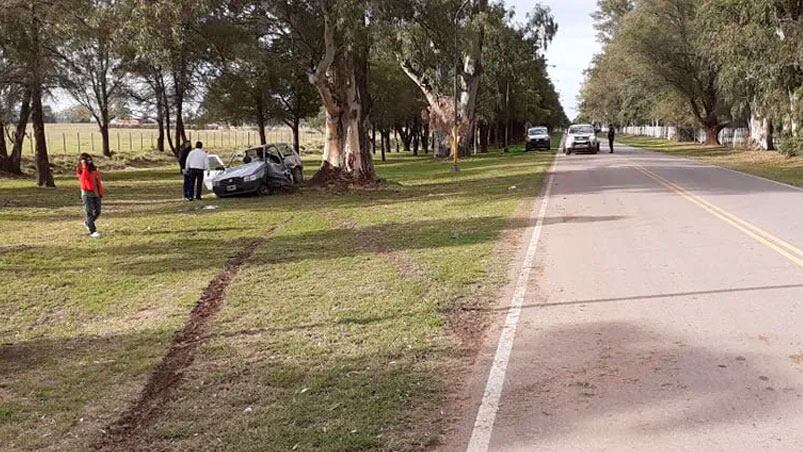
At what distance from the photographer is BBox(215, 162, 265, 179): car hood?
2064 cm

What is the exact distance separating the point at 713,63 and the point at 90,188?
34639mm

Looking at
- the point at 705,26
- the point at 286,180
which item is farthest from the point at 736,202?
the point at 705,26

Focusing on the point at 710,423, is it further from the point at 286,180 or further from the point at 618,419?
the point at 286,180

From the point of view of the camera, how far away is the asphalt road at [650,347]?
437 cm

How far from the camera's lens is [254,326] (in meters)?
6.93

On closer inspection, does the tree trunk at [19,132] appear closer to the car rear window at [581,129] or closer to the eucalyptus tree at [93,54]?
the eucalyptus tree at [93,54]

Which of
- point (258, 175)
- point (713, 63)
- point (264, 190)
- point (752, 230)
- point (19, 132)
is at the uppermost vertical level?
point (713, 63)

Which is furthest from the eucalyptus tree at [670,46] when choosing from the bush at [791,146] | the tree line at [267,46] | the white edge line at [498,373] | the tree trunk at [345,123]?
the white edge line at [498,373]

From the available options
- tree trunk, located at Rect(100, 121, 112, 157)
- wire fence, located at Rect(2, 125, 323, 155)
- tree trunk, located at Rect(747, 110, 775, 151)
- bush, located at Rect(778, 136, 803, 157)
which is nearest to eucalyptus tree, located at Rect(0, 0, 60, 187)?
tree trunk, located at Rect(100, 121, 112, 157)

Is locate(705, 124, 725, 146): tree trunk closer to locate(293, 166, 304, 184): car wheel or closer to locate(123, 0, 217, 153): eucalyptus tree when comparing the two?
locate(293, 166, 304, 184): car wheel

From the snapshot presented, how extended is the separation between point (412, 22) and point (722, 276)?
1473 cm

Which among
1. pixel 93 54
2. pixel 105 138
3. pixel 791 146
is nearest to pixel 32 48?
pixel 93 54

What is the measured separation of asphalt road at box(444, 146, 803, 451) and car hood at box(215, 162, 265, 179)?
11.2 meters

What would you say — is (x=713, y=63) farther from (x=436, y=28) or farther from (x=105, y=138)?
(x=105, y=138)
